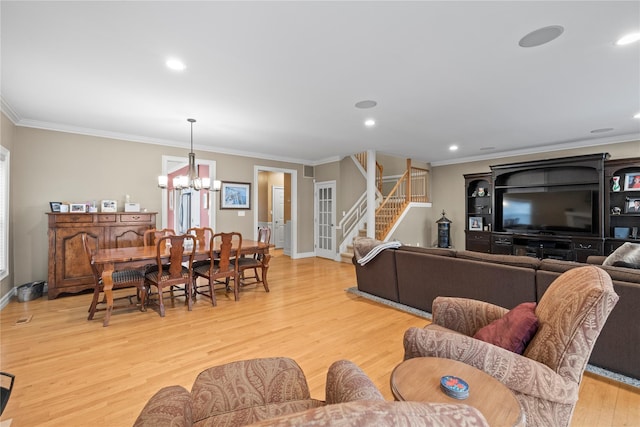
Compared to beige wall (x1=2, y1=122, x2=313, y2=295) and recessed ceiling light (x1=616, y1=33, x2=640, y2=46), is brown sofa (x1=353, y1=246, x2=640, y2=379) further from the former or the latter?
beige wall (x1=2, y1=122, x2=313, y2=295)

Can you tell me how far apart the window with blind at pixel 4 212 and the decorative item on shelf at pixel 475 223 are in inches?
331

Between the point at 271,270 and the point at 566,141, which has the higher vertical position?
the point at 566,141

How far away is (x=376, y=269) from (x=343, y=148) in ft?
10.4

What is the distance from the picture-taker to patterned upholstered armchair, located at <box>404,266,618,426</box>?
1.26 metres

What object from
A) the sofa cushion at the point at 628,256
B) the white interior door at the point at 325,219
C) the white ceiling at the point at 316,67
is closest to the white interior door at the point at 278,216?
the white interior door at the point at 325,219

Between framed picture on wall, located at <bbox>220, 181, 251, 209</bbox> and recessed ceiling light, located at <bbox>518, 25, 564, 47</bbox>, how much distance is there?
5.34 m

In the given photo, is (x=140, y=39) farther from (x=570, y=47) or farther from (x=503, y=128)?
(x=503, y=128)

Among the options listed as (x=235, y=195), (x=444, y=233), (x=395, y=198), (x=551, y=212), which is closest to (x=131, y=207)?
(x=235, y=195)

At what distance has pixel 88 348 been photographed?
8.68 feet

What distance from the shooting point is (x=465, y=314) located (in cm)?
199

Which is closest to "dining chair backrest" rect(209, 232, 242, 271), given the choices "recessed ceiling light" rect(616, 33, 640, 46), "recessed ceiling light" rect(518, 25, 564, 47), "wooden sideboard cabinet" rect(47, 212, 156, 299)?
"wooden sideboard cabinet" rect(47, 212, 156, 299)

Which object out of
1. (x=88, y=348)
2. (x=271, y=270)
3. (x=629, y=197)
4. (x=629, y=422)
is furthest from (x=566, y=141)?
(x=88, y=348)

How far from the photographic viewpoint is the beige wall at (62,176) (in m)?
4.27

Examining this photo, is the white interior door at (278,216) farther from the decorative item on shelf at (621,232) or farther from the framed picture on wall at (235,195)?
the decorative item on shelf at (621,232)
